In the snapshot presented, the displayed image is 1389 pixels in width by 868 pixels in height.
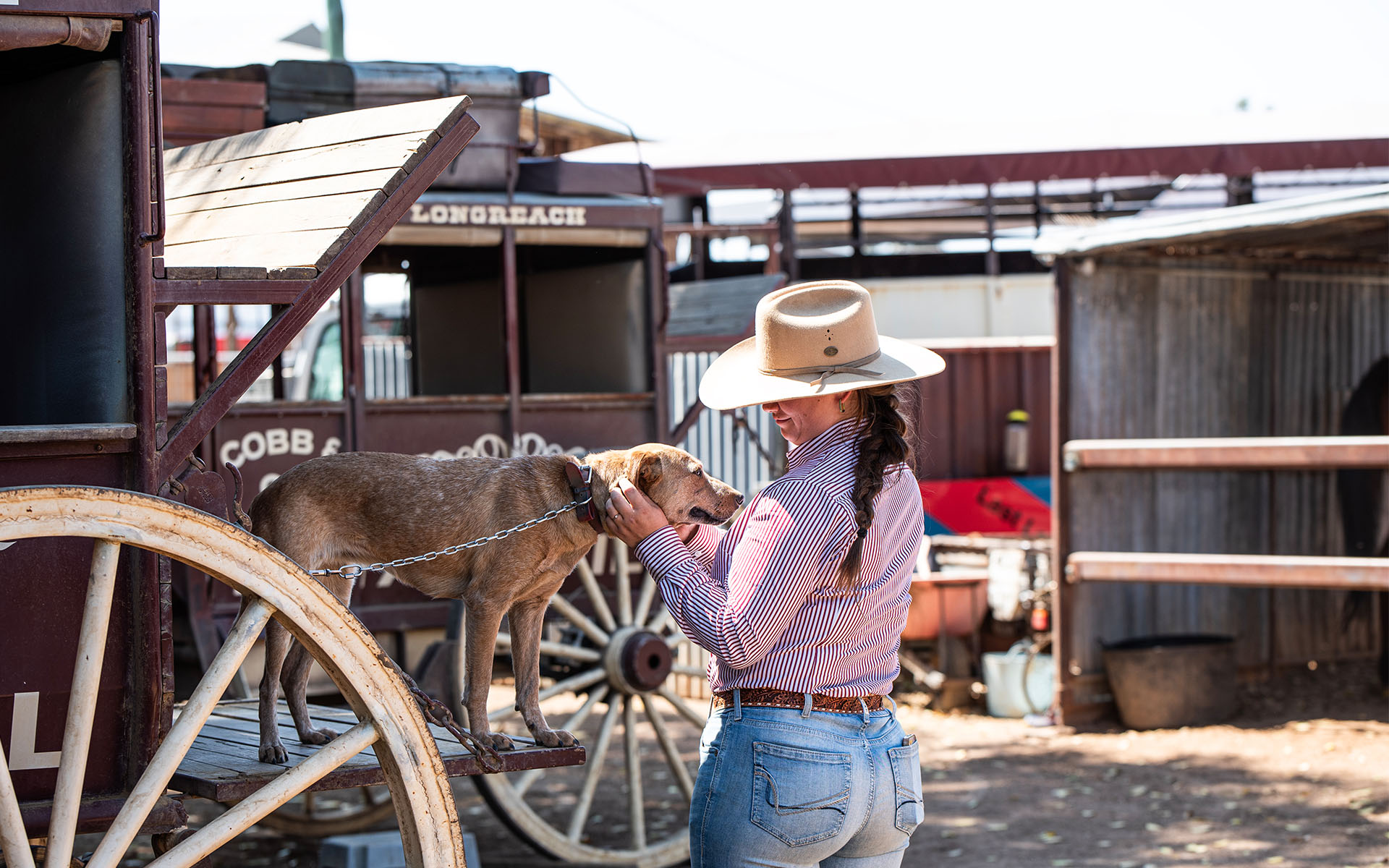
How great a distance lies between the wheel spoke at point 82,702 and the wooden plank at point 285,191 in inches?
47.1

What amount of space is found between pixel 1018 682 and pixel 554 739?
677 centimetres

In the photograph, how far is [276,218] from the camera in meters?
3.53

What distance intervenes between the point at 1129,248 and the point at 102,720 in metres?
7.83

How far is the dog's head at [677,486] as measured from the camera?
3768 millimetres

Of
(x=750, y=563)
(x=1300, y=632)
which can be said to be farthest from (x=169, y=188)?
(x=1300, y=632)

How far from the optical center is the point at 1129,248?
9.23 m

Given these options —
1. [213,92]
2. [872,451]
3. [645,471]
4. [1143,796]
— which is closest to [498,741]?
[645,471]

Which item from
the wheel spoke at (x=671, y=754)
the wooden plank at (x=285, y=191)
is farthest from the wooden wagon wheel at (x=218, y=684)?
the wheel spoke at (x=671, y=754)

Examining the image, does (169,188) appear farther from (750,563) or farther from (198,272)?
(750,563)

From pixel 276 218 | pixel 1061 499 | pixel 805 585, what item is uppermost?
pixel 276 218

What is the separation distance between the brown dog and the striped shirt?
69cm

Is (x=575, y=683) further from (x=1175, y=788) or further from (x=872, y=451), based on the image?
(x=1175, y=788)

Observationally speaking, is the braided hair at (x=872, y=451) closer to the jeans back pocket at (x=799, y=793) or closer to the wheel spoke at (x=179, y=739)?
the jeans back pocket at (x=799, y=793)

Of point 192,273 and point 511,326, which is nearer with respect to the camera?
point 192,273
